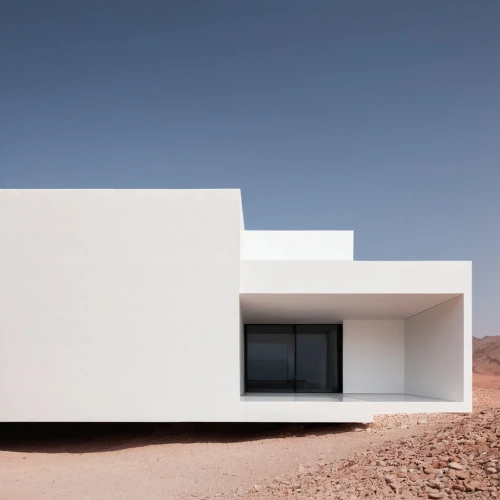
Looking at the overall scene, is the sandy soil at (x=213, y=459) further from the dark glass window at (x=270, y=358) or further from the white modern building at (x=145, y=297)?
the dark glass window at (x=270, y=358)

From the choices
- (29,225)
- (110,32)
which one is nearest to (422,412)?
(29,225)

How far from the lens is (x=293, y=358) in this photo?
1733 centimetres

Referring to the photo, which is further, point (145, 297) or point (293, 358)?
point (293, 358)

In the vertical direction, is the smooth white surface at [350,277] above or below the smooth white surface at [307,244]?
below

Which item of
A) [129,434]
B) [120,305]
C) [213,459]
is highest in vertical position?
[120,305]

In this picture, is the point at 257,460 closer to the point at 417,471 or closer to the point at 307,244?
the point at 417,471

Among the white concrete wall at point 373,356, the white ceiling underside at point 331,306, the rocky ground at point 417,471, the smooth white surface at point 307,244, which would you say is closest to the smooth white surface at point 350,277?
the white ceiling underside at point 331,306

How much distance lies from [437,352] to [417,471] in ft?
24.4

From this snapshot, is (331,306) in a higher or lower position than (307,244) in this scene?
lower

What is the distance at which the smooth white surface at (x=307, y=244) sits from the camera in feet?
59.5

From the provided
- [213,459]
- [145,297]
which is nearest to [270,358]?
[213,459]

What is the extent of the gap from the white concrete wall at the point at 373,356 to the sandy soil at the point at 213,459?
351 centimetres

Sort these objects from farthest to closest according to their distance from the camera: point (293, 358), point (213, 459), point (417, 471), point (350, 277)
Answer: point (293, 358)
point (350, 277)
point (213, 459)
point (417, 471)

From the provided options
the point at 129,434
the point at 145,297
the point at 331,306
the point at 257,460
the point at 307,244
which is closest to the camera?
the point at 257,460
